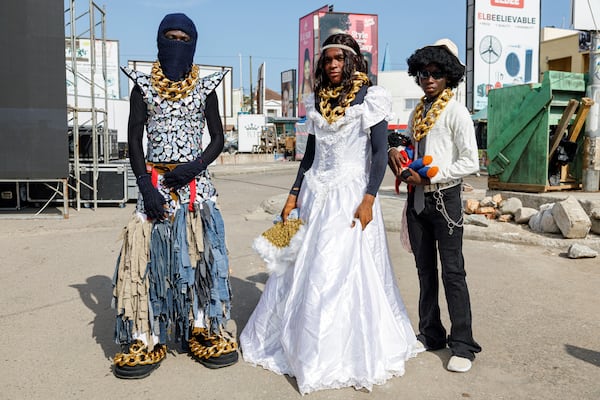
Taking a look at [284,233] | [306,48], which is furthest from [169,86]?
[306,48]

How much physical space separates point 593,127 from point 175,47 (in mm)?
7566

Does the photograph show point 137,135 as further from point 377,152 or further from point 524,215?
point 524,215

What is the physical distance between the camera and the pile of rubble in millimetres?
6859

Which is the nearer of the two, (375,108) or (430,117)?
(375,108)

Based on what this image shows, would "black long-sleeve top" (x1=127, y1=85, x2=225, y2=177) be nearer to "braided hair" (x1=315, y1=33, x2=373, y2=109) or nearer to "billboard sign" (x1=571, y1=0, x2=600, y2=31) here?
"braided hair" (x1=315, y1=33, x2=373, y2=109)

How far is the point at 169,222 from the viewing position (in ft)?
11.3

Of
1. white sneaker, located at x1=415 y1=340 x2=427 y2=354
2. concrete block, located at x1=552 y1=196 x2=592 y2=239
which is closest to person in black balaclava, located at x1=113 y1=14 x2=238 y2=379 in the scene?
white sneaker, located at x1=415 y1=340 x2=427 y2=354

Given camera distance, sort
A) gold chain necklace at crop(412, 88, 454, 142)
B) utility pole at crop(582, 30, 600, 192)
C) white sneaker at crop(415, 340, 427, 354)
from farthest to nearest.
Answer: utility pole at crop(582, 30, 600, 192) < white sneaker at crop(415, 340, 427, 354) < gold chain necklace at crop(412, 88, 454, 142)

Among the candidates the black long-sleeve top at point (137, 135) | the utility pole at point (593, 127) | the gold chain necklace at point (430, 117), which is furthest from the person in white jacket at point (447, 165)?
the utility pole at point (593, 127)

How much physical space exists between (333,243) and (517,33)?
77.7 ft

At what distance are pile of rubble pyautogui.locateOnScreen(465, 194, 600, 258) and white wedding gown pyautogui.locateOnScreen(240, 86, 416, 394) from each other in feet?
13.3

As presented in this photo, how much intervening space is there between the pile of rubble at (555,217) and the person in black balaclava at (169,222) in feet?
15.5

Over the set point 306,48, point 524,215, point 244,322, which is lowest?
point 244,322

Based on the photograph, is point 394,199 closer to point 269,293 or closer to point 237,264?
point 237,264
